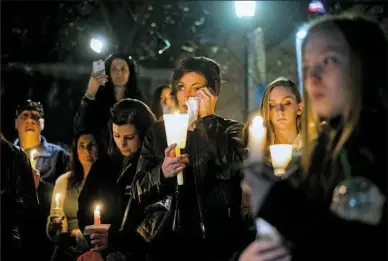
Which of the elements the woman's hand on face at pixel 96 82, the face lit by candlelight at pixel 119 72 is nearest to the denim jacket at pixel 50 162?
the woman's hand on face at pixel 96 82

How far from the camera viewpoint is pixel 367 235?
83.0 inches

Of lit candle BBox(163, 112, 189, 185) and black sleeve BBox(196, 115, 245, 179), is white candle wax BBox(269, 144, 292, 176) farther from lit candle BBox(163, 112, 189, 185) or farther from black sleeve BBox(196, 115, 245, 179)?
black sleeve BBox(196, 115, 245, 179)

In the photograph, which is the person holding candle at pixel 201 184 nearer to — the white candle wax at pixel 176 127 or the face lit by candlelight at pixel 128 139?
the white candle wax at pixel 176 127

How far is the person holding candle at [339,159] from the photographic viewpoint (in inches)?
83.6

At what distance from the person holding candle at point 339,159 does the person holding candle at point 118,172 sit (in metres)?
2.94

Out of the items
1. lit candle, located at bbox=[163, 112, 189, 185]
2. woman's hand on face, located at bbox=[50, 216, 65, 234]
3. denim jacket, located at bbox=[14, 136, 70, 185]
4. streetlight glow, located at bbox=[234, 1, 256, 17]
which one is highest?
streetlight glow, located at bbox=[234, 1, 256, 17]

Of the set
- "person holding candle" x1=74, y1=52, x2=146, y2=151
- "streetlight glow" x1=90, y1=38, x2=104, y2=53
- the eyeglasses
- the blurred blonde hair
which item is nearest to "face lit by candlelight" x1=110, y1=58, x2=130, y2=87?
"person holding candle" x1=74, y1=52, x2=146, y2=151

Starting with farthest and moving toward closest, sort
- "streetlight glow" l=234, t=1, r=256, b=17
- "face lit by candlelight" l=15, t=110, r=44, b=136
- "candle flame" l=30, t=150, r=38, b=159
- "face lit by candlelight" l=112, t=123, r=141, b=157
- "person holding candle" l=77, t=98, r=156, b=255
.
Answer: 1. "streetlight glow" l=234, t=1, r=256, b=17
2. "face lit by candlelight" l=15, t=110, r=44, b=136
3. "candle flame" l=30, t=150, r=38, b=159
4. "face lit by candlelight" l=112, t=123, r=141, b=157
5. "person holding candle" l=77, t=98, r=156, b=255

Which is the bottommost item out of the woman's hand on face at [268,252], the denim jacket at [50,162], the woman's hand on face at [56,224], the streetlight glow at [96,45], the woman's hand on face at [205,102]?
the woman's hand on face at [56,224]

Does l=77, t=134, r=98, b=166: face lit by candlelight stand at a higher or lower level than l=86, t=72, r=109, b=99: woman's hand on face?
lower

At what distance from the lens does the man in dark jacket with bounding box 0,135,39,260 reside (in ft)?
15.1

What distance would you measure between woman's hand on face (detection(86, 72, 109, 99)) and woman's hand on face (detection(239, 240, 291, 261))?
4.53 meters

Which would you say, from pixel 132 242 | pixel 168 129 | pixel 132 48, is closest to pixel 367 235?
pixel 168 129

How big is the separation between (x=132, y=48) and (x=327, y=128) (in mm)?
10636
